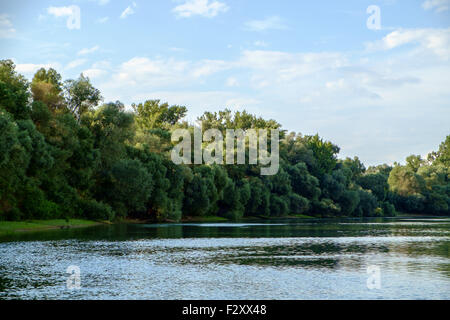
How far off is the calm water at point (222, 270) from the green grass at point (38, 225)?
49.9 ft

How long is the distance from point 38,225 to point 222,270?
144 feet

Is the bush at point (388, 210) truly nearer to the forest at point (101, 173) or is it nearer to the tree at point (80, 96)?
the forest at point (101, 173)

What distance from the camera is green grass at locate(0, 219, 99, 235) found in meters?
61.7

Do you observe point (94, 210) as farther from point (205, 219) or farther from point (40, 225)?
point (205, 219)

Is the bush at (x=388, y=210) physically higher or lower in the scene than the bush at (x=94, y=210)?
lower

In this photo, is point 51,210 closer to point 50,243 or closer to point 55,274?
point 50,243

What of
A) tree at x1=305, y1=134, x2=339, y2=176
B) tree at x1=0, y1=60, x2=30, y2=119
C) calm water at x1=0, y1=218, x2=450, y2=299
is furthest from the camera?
tree at x1=305, y1=134, x2=339, y2=176

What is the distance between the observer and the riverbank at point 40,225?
61719 millimetres

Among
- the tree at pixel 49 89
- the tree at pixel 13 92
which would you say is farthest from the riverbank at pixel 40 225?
the tree at pixel 49 89

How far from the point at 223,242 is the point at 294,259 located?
15.5 m

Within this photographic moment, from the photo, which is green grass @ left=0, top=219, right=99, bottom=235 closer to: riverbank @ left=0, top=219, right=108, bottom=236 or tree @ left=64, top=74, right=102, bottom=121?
riverbank @ left=0, top=219, right=108, bottom=236

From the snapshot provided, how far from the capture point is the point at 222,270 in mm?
30234

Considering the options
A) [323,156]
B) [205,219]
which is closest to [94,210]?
[205,219]

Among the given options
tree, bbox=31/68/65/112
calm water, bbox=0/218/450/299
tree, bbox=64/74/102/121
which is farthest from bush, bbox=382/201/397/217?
calm water, bbox=0/218/450/299
